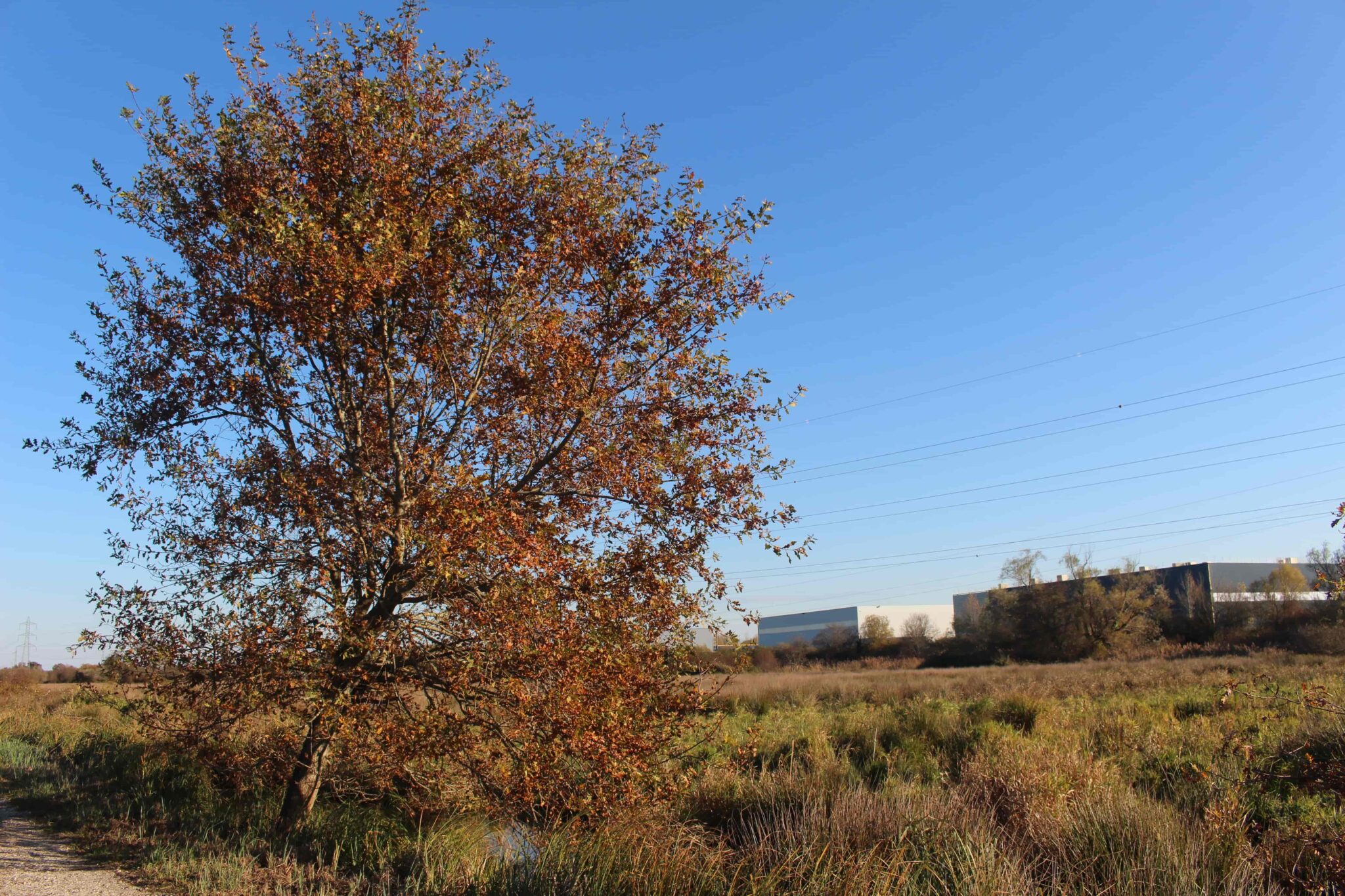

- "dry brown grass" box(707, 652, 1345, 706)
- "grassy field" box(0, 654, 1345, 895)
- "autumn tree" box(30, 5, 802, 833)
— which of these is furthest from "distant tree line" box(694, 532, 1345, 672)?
"autumn tree" box(30, 5, 802, 833)

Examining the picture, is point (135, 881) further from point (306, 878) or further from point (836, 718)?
point (836, 718)

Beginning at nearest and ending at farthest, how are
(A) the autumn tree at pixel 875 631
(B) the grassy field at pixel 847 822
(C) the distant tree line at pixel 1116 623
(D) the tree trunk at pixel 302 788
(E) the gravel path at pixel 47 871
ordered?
(B) the grassy field at pixel 847 822 → (E) the gravel path at pixel 47 871 → (D) the tree trunk at pixel 302 788 → (C) the distant tree line at pixel 1116 623 → (A) the autumn tree at pixel 875 631

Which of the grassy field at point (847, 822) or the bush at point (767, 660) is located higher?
the grassy field at point (847, 822)

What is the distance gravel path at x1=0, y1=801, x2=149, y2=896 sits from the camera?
736cm

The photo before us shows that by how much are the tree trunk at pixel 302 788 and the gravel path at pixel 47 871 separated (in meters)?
1.69

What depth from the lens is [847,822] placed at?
8430 mm

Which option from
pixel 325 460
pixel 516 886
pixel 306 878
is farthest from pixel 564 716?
pixel 325 460

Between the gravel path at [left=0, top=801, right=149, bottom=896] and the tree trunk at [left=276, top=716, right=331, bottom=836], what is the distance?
1.69 meters

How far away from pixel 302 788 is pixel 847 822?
5.68 m

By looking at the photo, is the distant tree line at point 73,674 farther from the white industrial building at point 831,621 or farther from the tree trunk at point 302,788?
the white industrial building at point 831,621

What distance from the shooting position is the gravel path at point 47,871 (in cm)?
736

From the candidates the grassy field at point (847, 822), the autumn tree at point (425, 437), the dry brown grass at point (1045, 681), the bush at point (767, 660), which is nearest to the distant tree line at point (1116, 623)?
the bush at point (767, 660)

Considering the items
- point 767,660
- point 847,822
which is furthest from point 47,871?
point 767,660

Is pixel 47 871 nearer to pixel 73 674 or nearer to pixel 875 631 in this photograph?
pixel 73 674
